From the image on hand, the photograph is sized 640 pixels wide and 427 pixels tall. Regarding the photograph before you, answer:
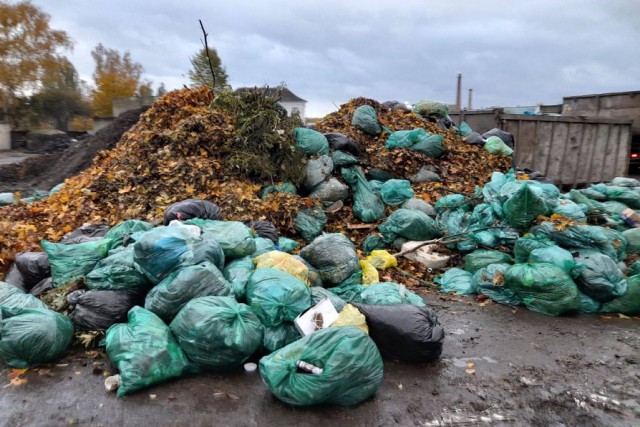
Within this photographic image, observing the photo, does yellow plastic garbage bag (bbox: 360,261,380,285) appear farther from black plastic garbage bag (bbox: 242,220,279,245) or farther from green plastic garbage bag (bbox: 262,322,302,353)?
green plastic garbage bag (bbox: 262,322,302,353)

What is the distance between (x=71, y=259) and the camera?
3.21 m

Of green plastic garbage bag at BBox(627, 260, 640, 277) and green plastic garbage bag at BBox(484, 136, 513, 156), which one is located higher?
green plastic garbage bag at BBox(484, 136, 513, 156)

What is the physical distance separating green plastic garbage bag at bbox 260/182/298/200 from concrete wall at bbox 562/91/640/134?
262 inches

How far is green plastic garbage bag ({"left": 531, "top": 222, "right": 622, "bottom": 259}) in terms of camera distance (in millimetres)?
3951

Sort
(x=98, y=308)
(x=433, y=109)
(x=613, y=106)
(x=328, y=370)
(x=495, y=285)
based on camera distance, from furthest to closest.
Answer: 1. (x=613, y=106)
2. (x=433, y=109)
3. (x=495, y=285)
4. (x=98, y=308)
5. (x=328, y=370)

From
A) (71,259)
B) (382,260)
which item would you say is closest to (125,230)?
(71,259)

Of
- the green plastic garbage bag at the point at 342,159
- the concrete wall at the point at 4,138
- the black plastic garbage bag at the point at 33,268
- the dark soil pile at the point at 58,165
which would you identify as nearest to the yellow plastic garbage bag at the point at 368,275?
the green plastic garbage bag at the point at 342,159

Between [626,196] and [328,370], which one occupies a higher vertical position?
[626,196]

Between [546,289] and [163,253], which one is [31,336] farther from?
[546,289]

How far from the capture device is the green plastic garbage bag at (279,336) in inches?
106

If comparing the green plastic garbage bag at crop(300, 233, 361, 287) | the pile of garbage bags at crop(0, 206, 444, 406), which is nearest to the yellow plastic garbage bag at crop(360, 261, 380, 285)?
the green plastic garbage bag at crop(300, 233, 361, 287)

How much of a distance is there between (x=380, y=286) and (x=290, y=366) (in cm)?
128

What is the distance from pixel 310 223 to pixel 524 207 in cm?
219

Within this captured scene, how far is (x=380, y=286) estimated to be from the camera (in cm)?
335
